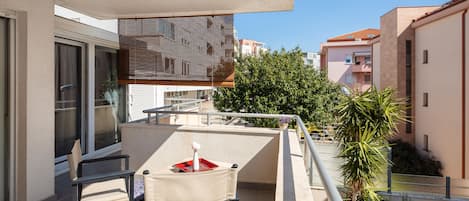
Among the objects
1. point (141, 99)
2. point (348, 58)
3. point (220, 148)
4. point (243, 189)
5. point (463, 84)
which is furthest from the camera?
point (348, 58)

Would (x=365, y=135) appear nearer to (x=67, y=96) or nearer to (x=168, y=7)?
(x=168, y=7)

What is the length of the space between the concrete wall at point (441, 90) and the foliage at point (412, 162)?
402 millimetres

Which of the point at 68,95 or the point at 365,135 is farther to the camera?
the point at 365,135

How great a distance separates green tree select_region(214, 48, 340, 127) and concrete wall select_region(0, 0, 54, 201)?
9008 millimetres

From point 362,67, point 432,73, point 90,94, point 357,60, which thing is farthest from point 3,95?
point 357,60

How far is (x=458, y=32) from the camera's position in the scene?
13.2 metres

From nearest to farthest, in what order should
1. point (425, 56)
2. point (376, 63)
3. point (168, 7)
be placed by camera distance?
point (168, 7)
point (425, 56)
point (376, 63)

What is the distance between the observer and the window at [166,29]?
553 cm

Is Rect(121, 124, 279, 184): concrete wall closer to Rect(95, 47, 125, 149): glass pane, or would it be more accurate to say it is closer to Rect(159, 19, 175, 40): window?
Rect(95, 47, 125, 149): glass pane

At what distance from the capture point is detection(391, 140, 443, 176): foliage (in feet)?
50.8

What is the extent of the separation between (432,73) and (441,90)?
1.24 meters

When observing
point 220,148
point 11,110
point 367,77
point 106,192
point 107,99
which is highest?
point 367,77

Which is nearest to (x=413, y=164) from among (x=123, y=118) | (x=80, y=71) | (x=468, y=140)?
(x=468, y=140)

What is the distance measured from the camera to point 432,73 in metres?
15.5
